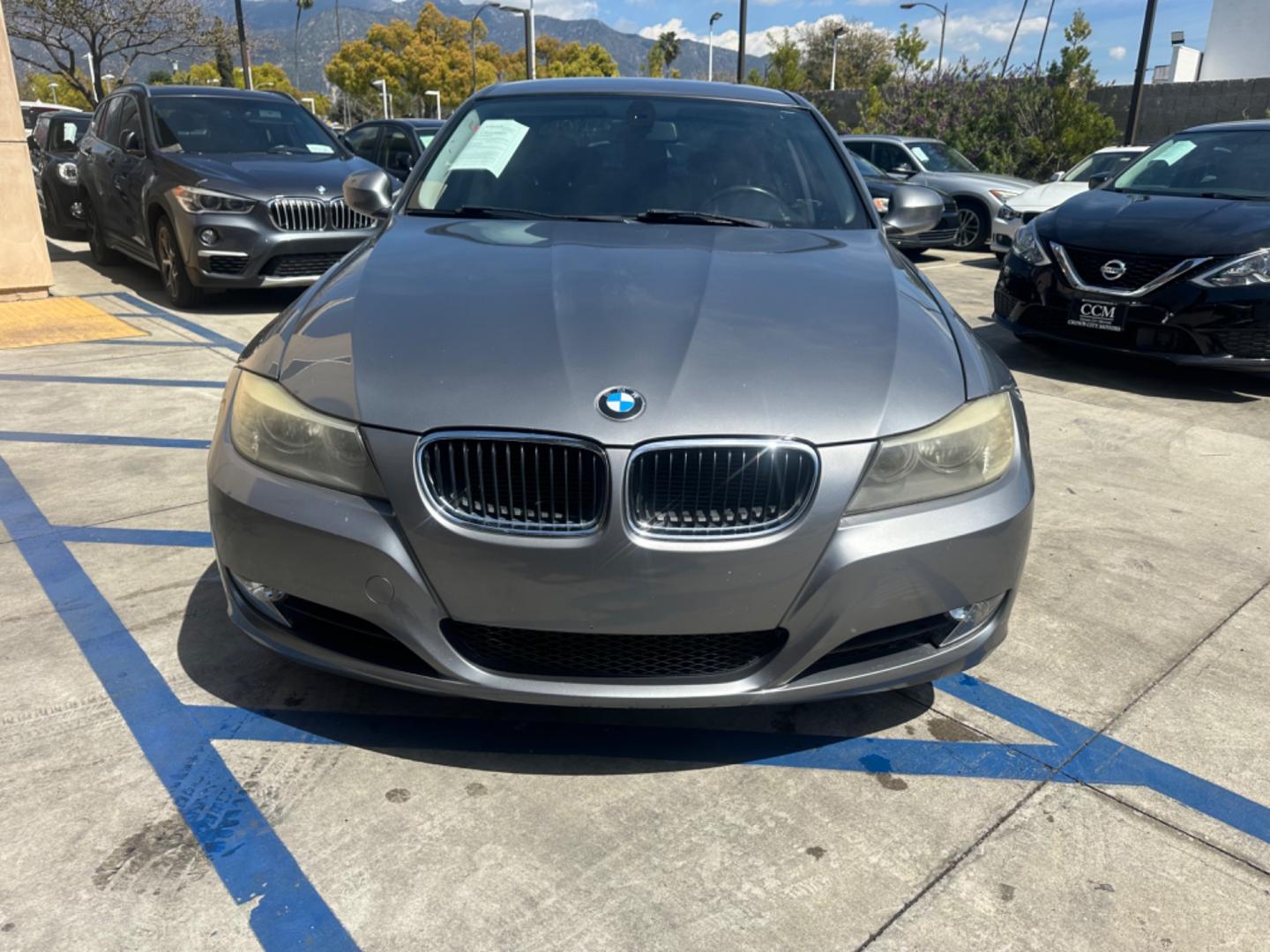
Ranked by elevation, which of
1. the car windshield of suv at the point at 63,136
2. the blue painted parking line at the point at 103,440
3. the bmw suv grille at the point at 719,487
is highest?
the car windshield of suv at the point at 63,136

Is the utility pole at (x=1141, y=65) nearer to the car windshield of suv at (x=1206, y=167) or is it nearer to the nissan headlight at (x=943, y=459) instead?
the car windshield of suv at (x=1206, y=167)

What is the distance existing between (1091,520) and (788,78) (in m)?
41.8

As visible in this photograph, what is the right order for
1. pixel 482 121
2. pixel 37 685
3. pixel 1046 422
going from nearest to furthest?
1. pixel 37 685
2. pixel 482 121
3. pixel 1046 422

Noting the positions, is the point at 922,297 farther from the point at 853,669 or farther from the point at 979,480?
the point at 853,669

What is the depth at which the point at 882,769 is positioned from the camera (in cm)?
249

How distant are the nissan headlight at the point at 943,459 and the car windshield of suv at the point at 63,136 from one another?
12.8m

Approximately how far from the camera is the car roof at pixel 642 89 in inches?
156

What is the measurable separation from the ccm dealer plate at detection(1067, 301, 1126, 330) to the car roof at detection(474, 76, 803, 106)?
9.55 feet

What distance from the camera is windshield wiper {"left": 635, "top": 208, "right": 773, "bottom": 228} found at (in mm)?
3359

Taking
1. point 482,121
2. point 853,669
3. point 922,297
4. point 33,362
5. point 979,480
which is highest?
point 482,121

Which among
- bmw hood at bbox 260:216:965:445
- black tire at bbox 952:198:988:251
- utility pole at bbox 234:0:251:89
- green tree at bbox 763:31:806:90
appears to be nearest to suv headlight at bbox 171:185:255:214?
bmw hood at bbox 260:216:965:445

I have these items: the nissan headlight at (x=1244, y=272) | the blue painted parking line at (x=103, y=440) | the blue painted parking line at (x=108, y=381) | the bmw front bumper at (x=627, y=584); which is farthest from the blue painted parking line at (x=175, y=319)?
the nissan headlight at (x=1244, y=272)

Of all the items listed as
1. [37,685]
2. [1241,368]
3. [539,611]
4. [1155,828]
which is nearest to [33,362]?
[37,685]

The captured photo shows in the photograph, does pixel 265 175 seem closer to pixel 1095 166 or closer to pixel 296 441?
pixel 296 441
